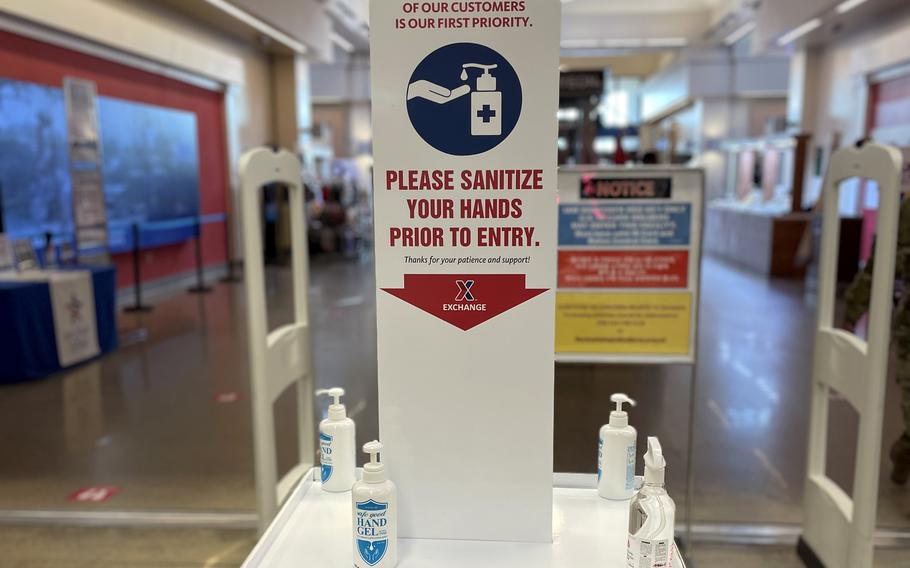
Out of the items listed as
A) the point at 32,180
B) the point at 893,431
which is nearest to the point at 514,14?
the point at 893,431

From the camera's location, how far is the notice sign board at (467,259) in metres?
1.23

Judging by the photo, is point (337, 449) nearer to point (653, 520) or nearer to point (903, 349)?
point (653, 520)

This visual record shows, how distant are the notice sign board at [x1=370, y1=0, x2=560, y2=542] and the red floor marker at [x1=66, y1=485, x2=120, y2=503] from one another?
2.55 meters

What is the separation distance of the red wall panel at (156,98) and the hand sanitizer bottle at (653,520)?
726 cm

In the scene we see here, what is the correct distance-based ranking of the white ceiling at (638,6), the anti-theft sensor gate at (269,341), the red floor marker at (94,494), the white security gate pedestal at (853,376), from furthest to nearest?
the white ceiling at (638,6)
the red floor marker at (94,494)
the anti-theft sensor gate at (269,341)
the white security gate pedestal at (853,376)

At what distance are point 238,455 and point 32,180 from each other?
466cm

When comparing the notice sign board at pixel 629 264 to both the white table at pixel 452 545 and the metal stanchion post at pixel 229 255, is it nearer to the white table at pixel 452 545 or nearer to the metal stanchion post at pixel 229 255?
the white table at pixel 452 545

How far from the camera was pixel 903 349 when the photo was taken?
120 inches

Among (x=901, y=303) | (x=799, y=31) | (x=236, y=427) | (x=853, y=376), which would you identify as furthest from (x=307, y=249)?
(x=799, y=31)

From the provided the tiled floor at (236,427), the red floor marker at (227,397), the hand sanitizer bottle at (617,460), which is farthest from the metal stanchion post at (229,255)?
the hand sanitizer bottle at (617,460)

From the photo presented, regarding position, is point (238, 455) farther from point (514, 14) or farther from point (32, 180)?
point (32, 180)

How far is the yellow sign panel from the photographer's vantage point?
9.57 ft

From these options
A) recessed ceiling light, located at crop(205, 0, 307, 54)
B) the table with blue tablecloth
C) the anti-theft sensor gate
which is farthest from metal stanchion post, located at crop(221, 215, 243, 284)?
the anti-theft sensor gate

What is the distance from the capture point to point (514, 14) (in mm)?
1218
